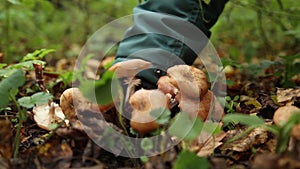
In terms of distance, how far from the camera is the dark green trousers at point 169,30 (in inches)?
62.4

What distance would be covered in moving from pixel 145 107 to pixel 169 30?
59cm

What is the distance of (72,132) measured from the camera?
3.54 ft

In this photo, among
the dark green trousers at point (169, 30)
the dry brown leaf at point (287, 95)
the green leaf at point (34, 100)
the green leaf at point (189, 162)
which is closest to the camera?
the green leaf at point (189, 162)

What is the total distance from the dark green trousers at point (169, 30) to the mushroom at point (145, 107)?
1.37 feet

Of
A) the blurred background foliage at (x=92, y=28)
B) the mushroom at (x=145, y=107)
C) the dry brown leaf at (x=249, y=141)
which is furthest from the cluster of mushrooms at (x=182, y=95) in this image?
the blurred background foliage at (x=92, y=28)

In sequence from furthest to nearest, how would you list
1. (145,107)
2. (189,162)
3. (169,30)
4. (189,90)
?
1. (169,30)
2. (189,90)
3. (145,107)
4. (189,162)

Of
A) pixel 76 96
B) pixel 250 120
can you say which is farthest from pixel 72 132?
pixel 250 120

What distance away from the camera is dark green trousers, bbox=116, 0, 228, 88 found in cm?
158

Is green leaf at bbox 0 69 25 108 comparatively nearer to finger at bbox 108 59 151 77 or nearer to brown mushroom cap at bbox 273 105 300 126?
finger at bbox 108 59 151 77

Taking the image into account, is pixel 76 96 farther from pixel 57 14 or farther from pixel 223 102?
pixel 57 14

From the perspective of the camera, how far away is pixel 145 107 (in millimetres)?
1101

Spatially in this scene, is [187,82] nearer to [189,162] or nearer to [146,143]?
[146,143]

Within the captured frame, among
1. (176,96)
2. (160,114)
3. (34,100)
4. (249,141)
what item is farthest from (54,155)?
(249,141)

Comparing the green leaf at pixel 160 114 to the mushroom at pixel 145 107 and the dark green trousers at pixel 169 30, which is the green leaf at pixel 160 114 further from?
the dark green trousers at pixel 169 30
